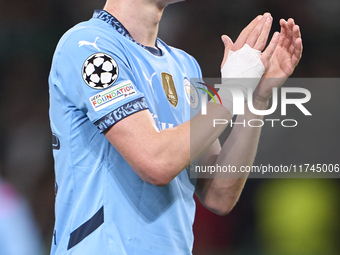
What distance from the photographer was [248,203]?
132 inches

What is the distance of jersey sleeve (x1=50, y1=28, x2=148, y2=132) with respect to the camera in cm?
111

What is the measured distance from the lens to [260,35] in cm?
136

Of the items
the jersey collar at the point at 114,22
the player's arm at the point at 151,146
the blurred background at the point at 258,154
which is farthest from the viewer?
the blurred background at the point at 258,154

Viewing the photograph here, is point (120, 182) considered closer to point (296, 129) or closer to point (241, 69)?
point (241, 69)

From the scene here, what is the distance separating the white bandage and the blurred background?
1.82 m

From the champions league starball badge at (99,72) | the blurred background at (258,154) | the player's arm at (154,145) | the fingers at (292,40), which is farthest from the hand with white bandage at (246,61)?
the blurred background at (258,154)

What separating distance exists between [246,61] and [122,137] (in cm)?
46

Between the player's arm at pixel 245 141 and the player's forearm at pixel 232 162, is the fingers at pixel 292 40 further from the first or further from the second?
the player's forearm at pixel 232 162

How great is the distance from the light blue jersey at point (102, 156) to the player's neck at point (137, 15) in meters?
0.08

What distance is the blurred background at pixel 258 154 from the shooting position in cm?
325

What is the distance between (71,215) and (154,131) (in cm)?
33

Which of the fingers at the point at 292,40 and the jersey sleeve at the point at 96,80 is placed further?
the fingers at the point at 292,40

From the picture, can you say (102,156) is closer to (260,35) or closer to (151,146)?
(151,146)

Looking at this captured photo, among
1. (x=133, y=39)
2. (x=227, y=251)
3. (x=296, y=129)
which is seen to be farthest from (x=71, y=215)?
(x=296, y=129)
